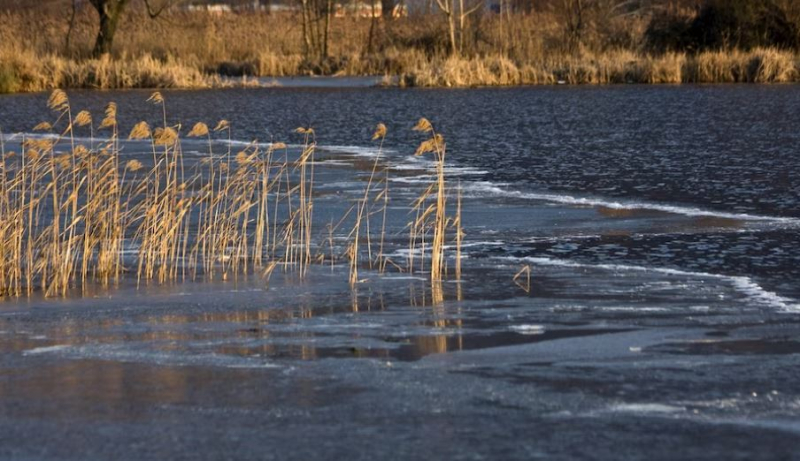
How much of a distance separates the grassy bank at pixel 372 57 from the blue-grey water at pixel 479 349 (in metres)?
20.5

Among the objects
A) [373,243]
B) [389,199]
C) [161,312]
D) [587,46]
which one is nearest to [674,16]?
[587,46]

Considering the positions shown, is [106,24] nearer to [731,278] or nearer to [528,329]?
[731,278]

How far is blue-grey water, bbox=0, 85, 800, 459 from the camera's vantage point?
205 inches

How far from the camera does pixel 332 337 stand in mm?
7027

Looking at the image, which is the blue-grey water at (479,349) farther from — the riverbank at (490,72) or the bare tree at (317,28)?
the bare tree at (317,28)

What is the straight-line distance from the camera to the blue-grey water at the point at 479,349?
205 inches

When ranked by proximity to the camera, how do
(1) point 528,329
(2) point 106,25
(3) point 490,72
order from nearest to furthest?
(1) point 528,329, (3) point 490,72, (2) point 106,25

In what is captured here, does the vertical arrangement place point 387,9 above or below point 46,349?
above

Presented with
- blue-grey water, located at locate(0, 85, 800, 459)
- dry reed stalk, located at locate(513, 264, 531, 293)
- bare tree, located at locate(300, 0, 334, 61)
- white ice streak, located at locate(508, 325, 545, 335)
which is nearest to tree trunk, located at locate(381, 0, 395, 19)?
bare tree, located at locate(300, 0, 334, 61)

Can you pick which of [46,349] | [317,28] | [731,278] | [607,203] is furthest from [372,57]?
[46,349]

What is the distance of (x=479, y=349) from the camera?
6.64 meters

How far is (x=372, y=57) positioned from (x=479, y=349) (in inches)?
1307

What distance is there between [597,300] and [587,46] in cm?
3142

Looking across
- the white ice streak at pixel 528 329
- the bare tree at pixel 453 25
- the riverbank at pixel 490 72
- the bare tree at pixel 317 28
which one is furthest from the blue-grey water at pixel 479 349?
the bare tree at pixel 317 28
